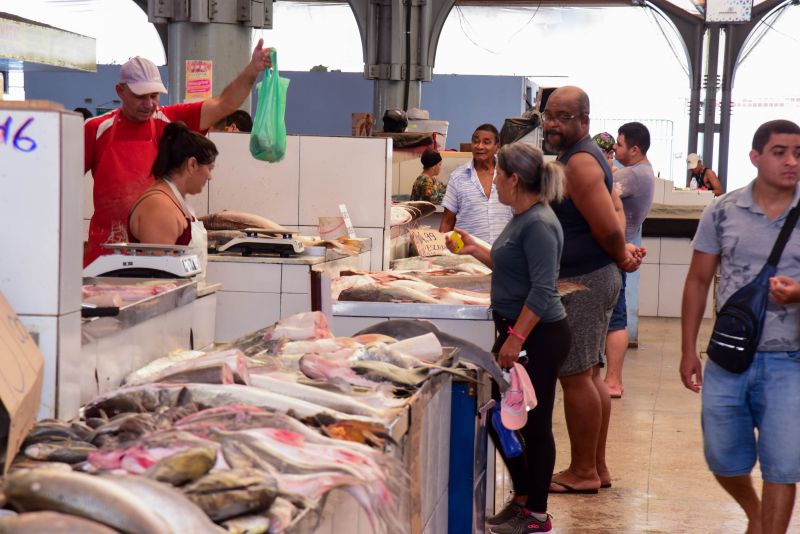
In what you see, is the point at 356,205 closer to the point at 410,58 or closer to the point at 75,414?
the point at 75,414

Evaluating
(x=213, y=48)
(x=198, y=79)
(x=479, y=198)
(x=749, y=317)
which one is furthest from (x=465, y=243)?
(x=213, y=48)

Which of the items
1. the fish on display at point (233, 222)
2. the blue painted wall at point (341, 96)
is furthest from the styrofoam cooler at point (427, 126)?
the blue painted wall at point (341, 96)

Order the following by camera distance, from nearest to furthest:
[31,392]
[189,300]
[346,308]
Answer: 1. [31,392]
2. [189,300]
3. [346,308]

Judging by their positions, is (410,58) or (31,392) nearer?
(31,392)

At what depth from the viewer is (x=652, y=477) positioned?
567cm

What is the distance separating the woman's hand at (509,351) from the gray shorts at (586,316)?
76cm

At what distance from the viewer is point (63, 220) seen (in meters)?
2.18

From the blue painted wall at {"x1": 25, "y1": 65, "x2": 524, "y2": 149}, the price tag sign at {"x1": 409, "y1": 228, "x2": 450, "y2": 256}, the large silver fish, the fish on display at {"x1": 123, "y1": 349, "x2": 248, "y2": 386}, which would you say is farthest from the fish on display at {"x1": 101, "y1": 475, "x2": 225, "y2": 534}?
the blue painted wall at {"x1": 25, "y1": 65, "x2": 524, "y2": 149}

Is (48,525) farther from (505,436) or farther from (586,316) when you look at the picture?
(586,316)

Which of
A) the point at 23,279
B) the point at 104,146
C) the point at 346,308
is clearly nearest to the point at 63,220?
the point at 23,279

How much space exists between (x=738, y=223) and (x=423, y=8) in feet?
52.9

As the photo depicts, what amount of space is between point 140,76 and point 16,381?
302 cm

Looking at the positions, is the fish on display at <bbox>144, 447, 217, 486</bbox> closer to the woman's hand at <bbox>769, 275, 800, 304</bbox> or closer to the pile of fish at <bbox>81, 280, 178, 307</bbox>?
the pile of fish at <bbox>81, 280, 178, 307</bbox>

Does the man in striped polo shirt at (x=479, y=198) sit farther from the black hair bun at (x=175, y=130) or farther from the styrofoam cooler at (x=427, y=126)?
the styrofoam cooler at (x=427, y=126)
